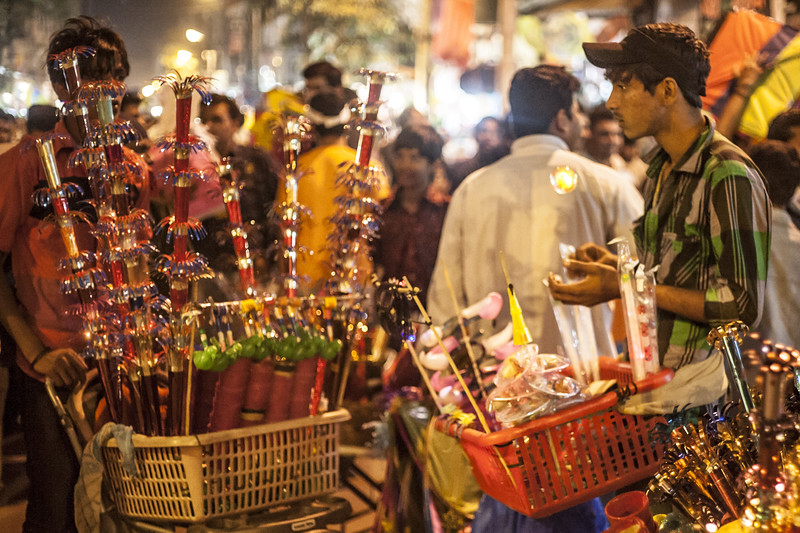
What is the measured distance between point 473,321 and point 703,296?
0.85m

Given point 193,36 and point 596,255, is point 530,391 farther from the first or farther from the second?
point 193,36

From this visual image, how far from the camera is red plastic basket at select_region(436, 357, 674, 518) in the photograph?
6.25ft

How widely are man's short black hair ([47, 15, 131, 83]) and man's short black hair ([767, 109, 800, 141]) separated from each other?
292cm

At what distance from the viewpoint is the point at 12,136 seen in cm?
245

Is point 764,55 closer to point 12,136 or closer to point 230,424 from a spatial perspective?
point 230,424

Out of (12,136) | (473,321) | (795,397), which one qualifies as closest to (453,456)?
(473,321)

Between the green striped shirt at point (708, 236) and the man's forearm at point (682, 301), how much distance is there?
0.03 m

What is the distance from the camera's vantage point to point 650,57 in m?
2.09

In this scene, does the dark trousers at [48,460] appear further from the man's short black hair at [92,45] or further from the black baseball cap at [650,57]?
the black baseball cap at [650,57]

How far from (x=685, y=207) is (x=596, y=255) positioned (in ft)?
1.07

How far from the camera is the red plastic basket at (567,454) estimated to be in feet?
6.25

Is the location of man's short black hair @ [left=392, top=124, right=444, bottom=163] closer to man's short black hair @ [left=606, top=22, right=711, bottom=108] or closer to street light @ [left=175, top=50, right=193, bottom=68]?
street light @ [left=175, top=50, right=193, bottom=68]

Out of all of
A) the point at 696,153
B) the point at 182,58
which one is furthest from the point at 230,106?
the point at 696,153

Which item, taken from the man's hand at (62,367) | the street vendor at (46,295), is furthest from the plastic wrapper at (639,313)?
the man's hand at (62,367)
